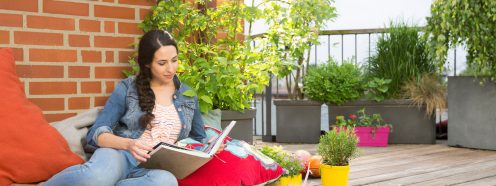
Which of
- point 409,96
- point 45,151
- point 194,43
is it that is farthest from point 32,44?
point 409,96

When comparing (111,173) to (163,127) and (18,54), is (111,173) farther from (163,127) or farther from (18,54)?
(18,54)

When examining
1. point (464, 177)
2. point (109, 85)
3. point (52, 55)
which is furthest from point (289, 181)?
point (464, 177)

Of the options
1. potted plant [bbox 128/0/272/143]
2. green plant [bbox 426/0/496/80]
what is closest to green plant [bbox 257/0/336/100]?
potted plant [bbox 128/0/272/143]

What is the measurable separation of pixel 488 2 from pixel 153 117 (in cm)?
280

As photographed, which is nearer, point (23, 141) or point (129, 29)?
point (23, 141)

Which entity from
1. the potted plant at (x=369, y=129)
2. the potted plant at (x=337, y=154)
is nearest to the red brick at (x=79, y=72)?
the potted plant at (x=337, y=154)

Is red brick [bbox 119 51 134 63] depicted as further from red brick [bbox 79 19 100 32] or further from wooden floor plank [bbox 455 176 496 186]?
wooden floor plank [bbox 455 176 496 186]

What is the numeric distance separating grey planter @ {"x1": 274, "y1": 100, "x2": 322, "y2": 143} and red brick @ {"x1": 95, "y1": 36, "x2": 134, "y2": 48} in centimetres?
263

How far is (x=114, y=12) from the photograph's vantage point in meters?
2.57

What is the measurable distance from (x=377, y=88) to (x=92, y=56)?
300cm

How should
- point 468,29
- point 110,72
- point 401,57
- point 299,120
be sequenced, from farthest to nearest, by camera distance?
1. point 299,120
2. point 401,57
3. point 468,29
4. point 110,72

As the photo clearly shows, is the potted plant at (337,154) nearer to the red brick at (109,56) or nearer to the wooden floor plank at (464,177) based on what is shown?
the wooden floor plank at (464,177)

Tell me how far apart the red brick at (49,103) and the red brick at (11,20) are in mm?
292

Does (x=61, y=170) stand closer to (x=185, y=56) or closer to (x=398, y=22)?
(x=185, y=56)
